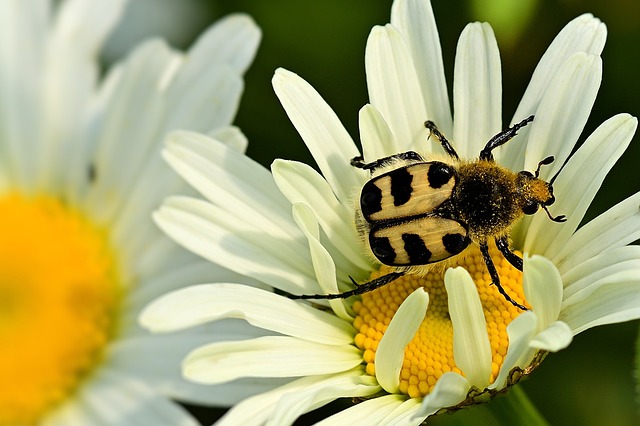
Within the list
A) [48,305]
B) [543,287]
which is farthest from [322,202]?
[48,305]

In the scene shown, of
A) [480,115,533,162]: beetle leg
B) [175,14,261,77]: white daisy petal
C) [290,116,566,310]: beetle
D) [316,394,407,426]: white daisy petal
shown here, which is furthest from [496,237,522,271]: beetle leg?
[175,14,261,77]: white daisy petal

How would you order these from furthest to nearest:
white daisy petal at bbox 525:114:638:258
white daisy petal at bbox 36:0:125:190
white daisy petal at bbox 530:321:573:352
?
white daisy petal at bbox 36:0:125:190 < white daisy petal at bbox 525:114:638:258 < white daisy petal at bbox 530:321:573:352

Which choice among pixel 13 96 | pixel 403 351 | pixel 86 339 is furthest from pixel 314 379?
pixel 13 96

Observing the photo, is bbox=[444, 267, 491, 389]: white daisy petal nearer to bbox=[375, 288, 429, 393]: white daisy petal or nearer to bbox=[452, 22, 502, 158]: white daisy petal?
bbox=[375, 288, 429, 393]: white daisy petal

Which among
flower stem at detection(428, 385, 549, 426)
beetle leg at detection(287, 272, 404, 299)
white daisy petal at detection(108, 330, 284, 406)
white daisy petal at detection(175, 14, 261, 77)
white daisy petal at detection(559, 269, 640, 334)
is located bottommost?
flower stem at detection(428, 385, 549, 426)

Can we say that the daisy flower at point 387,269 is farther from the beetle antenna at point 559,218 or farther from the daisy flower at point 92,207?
the daisy flower at point 92,207

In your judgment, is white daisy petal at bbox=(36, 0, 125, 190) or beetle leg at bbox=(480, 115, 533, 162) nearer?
beetle leg at bbox=(480, 115, 533, 162)

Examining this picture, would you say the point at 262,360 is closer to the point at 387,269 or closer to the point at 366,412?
the point at 366,412
